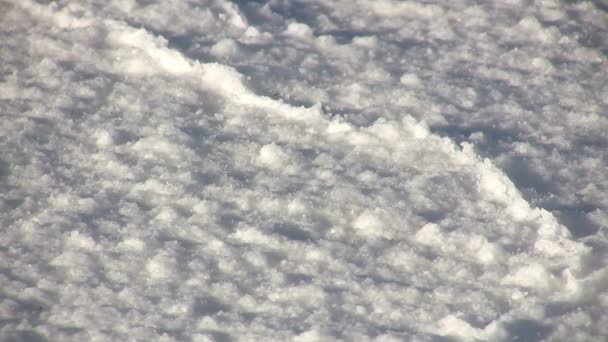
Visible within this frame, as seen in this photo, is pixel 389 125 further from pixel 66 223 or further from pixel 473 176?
pixel 66 223

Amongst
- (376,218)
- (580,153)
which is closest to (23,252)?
(376,218)

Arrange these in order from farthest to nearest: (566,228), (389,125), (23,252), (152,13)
Answer: (152,13) < (389,125) < (566,228) < (23,252)

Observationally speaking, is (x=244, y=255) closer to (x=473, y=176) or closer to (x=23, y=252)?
(x=23, y=252)

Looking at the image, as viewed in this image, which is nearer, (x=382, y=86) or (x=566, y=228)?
(x=566, y=228)

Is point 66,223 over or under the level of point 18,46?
under

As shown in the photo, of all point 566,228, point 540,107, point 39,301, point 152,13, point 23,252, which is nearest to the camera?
point 39,301

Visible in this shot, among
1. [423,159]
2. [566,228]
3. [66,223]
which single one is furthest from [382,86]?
[66,223]

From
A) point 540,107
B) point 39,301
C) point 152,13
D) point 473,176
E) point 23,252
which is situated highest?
point 152,13
